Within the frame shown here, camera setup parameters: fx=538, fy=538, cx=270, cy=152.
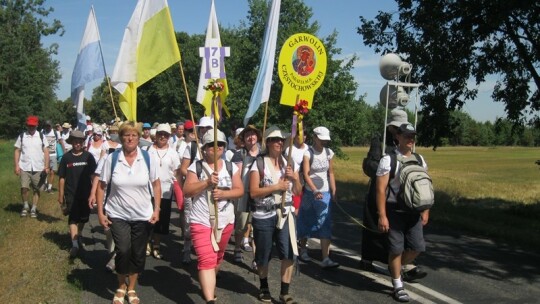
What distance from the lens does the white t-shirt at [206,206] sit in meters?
5.16

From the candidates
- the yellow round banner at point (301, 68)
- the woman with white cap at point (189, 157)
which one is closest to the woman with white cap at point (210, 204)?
the woman with white cap at point (189, 157)

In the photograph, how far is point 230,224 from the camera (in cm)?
535

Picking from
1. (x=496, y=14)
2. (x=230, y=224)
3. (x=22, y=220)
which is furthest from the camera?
(x=496, y=14)

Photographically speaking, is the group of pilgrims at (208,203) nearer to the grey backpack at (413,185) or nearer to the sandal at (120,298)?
the sandal at (120,298)

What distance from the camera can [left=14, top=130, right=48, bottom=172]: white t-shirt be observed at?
10656 mm

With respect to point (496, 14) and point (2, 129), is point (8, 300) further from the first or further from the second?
point (2, 129)

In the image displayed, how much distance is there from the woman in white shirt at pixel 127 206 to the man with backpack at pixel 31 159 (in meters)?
5.92

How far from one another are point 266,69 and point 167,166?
1.96 m

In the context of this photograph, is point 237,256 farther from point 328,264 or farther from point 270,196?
point 270,196

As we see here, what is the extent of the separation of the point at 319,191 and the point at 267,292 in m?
1.87

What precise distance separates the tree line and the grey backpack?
4530mm

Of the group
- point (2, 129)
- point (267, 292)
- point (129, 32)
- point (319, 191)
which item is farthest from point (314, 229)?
point (2, 129)

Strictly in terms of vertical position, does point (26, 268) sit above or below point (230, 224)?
below

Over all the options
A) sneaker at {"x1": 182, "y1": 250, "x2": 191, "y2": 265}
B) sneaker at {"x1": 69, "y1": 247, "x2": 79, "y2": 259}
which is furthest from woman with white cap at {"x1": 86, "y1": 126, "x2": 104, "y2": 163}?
sneaker at {"x1": 182, "y1": 250, "x2": 191, "y2": 265}
